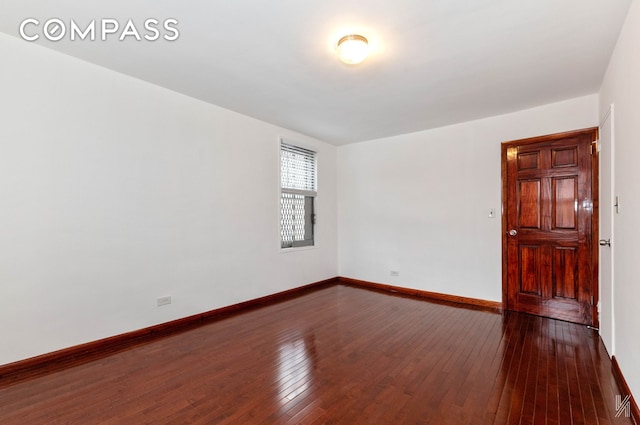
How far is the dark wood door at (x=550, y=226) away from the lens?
3.35 meters

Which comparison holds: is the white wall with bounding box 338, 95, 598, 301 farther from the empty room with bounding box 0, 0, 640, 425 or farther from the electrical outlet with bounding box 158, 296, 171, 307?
the electrical outlet with bounding box 158, 296, 171, 307

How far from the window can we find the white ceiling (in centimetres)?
119

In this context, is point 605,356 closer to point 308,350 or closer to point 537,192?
point 537,192

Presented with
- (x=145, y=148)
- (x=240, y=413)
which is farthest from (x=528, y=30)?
(x=145, y=148)

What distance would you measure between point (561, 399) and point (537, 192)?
253cm

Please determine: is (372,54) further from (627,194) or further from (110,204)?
(110,204)

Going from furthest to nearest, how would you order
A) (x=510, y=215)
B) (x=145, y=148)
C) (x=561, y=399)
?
(x=510, y=215) → (x=145, y=148) → (x=561, y=399)

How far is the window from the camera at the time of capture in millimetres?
4770

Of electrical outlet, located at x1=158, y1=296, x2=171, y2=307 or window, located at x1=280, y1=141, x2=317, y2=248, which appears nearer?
electrical outlet, located at x1=158, y1=296, x2=171, y2=307

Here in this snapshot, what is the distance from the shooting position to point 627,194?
2.09 metres

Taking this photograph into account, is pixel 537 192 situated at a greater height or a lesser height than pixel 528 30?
lesser

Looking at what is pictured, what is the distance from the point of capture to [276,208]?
4.55m

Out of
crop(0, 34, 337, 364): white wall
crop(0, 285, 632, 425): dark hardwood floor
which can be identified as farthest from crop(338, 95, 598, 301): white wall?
crop(0, 34, 337, 364): white wall

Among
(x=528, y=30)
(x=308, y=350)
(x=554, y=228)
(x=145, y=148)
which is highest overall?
(x=528, y=30)
